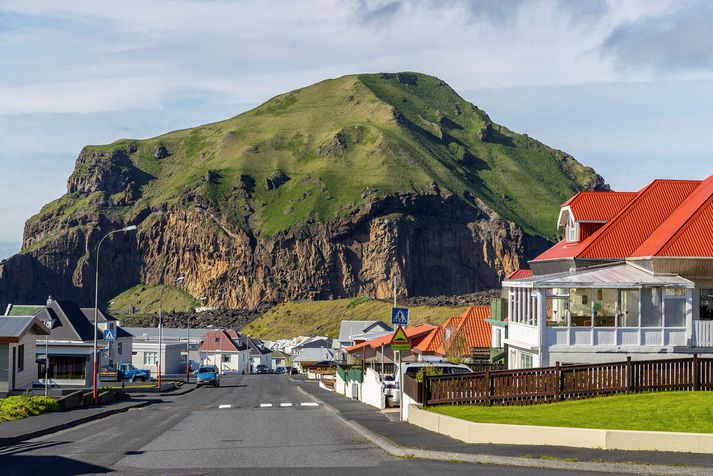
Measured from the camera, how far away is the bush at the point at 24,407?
34438mm

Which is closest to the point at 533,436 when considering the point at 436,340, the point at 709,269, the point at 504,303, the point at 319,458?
the point at 319,458

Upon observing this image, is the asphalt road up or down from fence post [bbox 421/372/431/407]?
down

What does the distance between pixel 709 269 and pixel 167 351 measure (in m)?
105

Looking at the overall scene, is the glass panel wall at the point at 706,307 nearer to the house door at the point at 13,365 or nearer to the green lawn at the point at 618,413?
the green lawn at the point at 618,413

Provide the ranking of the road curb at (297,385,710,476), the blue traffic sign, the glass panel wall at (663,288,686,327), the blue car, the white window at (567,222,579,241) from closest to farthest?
the road curb at (297,385,710,476) < the blue traffic sign < the glass panel wall at (663,288,686,327) < the white window at (567,222,579,241) < the blue car

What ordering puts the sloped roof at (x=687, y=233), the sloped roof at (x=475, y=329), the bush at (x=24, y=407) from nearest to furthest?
the bush at (x=24, y=407)
the sloped roof at (x=687, y=233)
the sloped roof at (x=475, y=329)

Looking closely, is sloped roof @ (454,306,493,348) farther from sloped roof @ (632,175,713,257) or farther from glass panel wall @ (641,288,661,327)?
glass panel wall @ (641,288,661,327)

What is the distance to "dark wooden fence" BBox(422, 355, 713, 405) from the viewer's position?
3138 cm

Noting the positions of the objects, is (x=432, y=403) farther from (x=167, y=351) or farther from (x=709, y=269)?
(x=167, y=351)

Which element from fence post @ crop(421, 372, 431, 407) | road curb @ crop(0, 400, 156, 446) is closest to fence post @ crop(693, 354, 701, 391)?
fence post @ crop(421, 372, 431, 407)

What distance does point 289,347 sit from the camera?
18475cm

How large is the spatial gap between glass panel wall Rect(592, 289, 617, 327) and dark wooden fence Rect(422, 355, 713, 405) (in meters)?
6.82

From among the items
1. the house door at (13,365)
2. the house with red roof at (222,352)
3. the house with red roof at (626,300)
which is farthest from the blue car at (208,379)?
the house with red roof at (222,352)

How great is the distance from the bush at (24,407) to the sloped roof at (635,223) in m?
23.3
